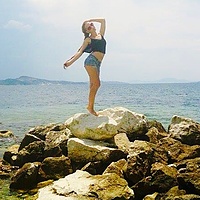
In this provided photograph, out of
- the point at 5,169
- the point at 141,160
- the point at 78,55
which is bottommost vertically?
the point at 5,169

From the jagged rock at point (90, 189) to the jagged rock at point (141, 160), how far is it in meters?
0.70

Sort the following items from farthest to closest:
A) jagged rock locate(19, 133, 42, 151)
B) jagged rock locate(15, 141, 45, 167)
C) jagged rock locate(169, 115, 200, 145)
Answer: jagged rock locate(19, 133, 42, 151), jagged rock locate(15, 141, 45, 167), jagged rock locate(169, 115, 200, 145)

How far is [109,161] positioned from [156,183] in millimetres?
2345

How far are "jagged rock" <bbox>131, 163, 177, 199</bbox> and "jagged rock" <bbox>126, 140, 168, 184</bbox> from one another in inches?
14.8

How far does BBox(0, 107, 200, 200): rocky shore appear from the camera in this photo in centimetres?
931

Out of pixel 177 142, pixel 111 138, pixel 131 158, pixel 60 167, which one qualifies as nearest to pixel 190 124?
pixel 177 142

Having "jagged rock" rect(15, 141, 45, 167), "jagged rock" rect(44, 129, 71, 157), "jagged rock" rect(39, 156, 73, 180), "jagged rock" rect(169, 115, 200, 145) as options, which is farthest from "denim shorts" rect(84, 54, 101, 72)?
"jagged rock" rect(169, 115, 200, 145)

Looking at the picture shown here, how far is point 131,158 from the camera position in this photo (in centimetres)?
1052

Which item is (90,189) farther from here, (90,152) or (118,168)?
(90,152)

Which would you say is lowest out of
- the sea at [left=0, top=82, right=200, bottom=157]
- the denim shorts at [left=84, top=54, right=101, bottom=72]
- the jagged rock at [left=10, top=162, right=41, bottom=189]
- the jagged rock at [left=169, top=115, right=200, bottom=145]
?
the sea at [left=0, top=82, right=200, bottom=157]

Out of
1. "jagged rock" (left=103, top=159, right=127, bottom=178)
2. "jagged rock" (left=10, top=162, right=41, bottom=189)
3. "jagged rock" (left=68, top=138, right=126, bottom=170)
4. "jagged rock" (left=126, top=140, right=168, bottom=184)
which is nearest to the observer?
"jagged rock" (left=126, top=140, right=168, bottom=184)

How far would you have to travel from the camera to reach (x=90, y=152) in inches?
470

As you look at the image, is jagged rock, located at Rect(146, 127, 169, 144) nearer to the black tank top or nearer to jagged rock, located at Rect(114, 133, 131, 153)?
jagged rock, located at Rect(114, 133, 131, 153)

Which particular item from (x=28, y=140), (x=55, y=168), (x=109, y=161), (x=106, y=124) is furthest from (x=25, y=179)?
(x=28, y=140)
